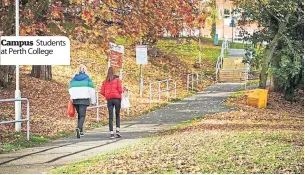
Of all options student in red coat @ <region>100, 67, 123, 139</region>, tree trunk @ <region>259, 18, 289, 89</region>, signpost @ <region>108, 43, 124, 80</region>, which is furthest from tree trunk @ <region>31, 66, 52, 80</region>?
student in red coat @ <region>100, 67, 123, 139</region>

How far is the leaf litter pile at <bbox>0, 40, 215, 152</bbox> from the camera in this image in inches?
722

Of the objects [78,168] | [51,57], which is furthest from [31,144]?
[78,168]

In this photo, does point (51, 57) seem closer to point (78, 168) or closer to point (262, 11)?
point (78, 168)

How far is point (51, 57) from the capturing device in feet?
50.6

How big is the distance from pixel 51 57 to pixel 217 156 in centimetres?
563

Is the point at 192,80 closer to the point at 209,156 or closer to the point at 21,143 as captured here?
the point at 21,143

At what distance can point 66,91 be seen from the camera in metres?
27.9

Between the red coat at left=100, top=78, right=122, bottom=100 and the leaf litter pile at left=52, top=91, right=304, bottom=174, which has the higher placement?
the red coat at left=100, top=78, right=122, bottom=100

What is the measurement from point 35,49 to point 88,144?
2.38 m

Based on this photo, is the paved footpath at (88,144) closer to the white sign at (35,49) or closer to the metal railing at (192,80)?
the white sign at (35,49)

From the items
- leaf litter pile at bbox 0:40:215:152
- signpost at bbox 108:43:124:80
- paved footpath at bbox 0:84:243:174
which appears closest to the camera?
paved footpath at bbox 0:84:243:174

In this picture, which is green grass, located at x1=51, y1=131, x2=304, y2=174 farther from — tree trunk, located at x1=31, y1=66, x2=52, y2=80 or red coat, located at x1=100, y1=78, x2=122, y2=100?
tree trunk, located at x1=31, y1=66, x2=52, y2=80

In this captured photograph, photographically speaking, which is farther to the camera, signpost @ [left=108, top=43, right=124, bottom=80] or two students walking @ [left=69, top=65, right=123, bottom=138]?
signpost @ [left=108, top=43, right=124, bottom=80]

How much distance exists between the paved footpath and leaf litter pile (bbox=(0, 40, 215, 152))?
86 centimetres
